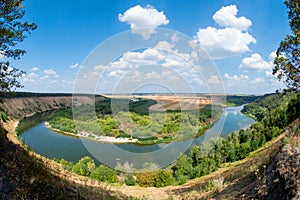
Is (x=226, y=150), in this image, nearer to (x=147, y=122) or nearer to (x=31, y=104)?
(x=147, y=122)

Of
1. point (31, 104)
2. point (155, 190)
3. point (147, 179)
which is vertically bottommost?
point (147, 179)

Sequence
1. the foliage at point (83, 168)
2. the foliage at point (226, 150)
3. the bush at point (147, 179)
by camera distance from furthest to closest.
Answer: the foliage at point (226, 150)
the bush at point (147, 179)
the foliage at point (83, 168)

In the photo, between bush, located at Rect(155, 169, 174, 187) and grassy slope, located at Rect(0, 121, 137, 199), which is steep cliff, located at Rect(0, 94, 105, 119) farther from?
grassy slope, located at Rect(0, 121, 137, 199)

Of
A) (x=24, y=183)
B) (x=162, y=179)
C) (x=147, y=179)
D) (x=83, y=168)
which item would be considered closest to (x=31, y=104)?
(x=83, y=168)

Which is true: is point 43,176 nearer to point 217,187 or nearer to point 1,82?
point 1,82

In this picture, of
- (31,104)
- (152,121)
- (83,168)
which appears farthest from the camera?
(31,104)

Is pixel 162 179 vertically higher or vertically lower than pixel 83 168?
lower

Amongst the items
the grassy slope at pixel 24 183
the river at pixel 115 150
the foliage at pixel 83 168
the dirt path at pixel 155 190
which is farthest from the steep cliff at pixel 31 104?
the grassy slope at pixel 24 183

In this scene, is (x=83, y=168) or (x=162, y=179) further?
(x=162, y=179)

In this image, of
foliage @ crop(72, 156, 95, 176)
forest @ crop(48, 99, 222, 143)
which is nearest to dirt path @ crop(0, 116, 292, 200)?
foliage @ crop(72, 156, 95, 176)

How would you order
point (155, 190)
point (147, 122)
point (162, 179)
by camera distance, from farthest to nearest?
point (147, 122)
point (162, 179)
point (155, 190)

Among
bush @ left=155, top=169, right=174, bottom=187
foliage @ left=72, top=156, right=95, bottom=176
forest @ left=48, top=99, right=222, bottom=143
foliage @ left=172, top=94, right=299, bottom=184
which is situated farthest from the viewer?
forest @ left=48, top=99, right=222, bottom=143

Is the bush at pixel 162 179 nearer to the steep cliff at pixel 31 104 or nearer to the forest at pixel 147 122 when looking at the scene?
the forest at pixel 147 122
